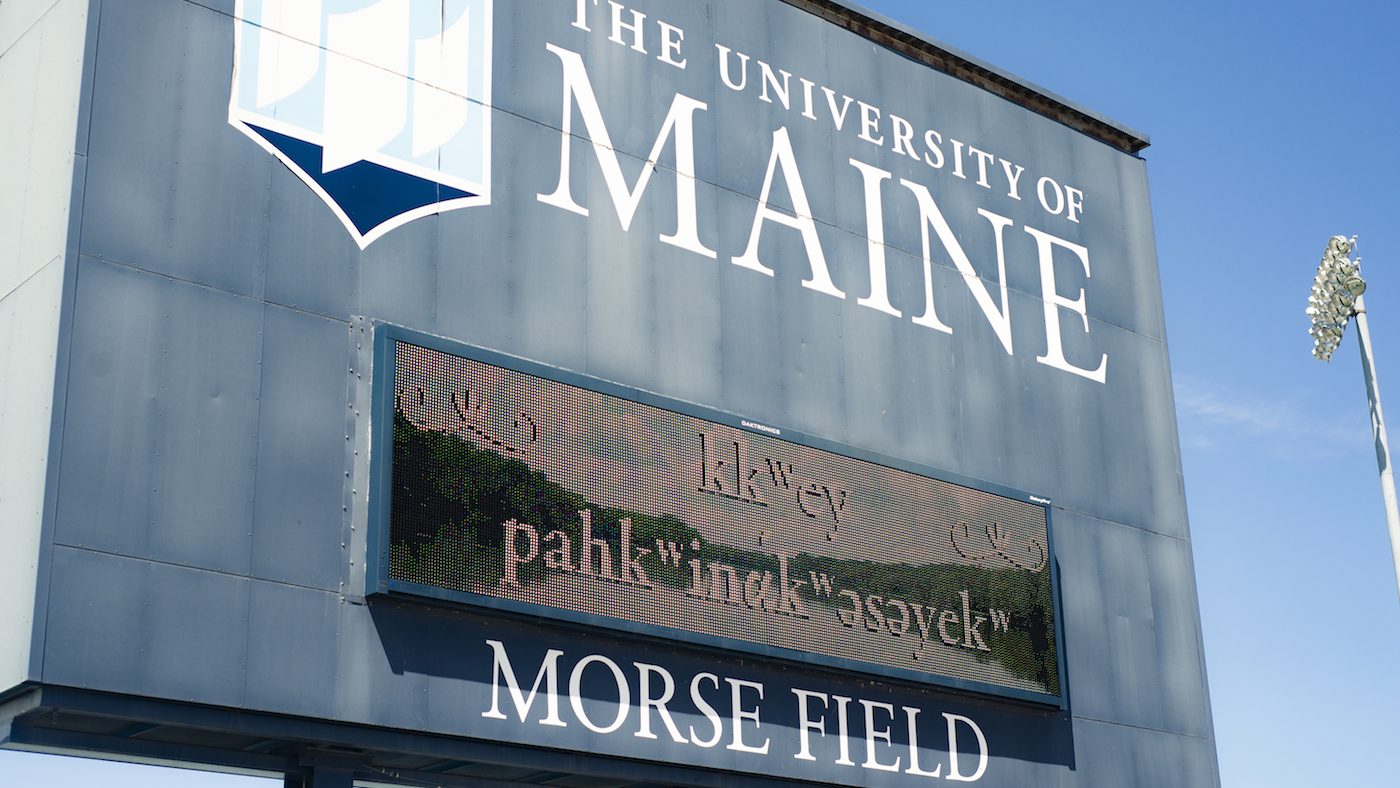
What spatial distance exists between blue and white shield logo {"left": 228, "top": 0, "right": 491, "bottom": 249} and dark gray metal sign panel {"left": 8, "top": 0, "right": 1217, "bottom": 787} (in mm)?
24

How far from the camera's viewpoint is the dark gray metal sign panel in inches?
416

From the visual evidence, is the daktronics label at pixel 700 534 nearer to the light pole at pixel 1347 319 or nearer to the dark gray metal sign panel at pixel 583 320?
the dark gray metal sign panel at pixel 583 320

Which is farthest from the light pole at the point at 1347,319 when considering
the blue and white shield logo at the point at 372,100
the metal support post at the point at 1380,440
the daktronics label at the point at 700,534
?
the blue and white shield logo at the point at 372,100

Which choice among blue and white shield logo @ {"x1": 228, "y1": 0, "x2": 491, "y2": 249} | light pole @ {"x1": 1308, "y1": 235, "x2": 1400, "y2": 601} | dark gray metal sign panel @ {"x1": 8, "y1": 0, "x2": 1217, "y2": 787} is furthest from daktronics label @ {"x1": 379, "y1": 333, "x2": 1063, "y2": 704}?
light pole @ {"x1": 1308, "y1": 235, "x2": 1400, "y2": 601}

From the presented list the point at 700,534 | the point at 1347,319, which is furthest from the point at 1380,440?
the point at 700,534

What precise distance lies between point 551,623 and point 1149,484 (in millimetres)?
7352

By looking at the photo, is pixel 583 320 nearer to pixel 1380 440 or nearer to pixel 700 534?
pixel 700 534

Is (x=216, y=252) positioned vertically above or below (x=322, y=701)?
above

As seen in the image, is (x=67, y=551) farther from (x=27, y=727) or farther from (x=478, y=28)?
(x=478, y=28)

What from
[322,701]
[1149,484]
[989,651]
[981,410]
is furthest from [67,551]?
[1149,484]

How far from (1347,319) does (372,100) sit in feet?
38.5

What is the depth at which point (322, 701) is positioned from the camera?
10711mm

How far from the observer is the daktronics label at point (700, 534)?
36.6 feet

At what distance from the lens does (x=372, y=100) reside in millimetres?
12180
